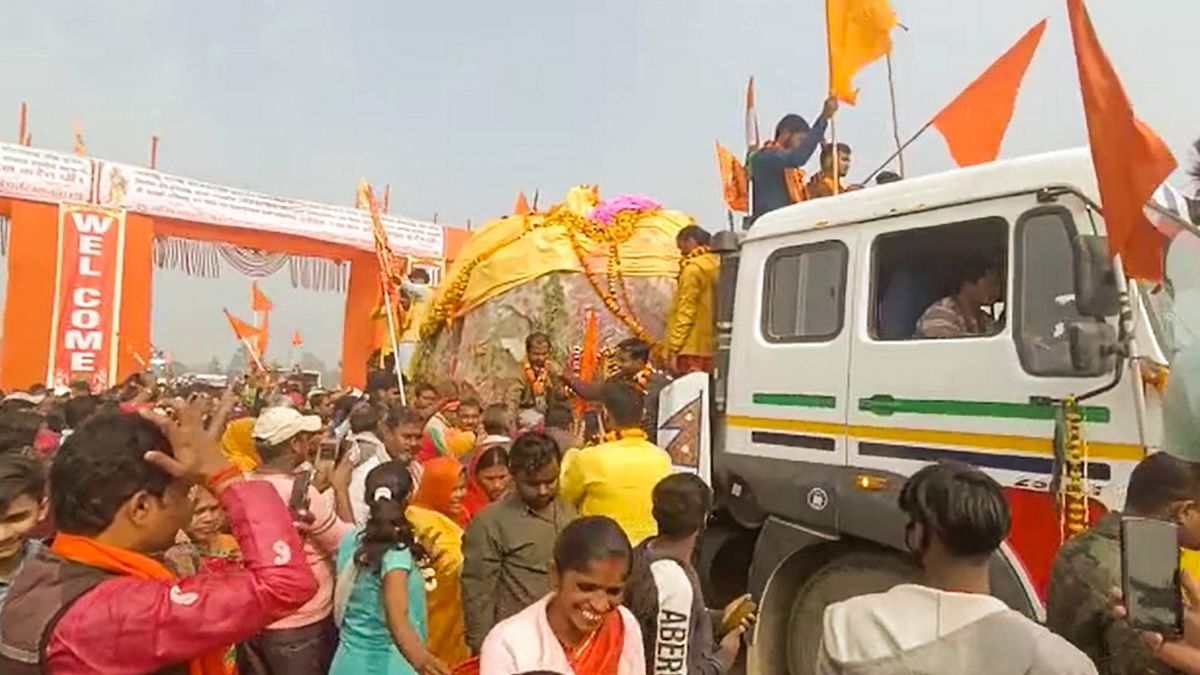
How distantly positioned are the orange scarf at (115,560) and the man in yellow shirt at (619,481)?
Answer: 2328 mm

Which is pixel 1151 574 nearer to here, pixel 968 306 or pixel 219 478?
pixel 219 478

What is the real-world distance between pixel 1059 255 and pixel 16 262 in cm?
1396

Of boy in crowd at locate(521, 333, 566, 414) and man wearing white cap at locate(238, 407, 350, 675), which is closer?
man wearing white cap at locate(238, 407, 350, 675)

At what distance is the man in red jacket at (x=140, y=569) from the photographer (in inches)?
81.6

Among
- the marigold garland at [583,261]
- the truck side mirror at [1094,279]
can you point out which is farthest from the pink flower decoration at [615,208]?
the truck side mirror at [1094,279]

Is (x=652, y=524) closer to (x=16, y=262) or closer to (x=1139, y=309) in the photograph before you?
(x=1139, y=309)

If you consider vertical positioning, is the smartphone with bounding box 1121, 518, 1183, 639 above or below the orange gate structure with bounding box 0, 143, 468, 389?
below

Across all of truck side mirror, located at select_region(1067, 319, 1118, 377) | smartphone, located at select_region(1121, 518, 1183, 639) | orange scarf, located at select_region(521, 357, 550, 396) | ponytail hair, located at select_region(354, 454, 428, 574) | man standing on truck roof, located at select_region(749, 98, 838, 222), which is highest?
man standing on truck roof, located at select_region(749, 98, 838, 222)

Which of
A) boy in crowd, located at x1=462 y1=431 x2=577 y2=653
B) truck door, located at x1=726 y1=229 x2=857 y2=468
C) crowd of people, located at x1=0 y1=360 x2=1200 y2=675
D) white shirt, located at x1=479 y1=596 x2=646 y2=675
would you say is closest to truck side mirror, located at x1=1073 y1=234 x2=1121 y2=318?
truck door, located at x1=726 y1=229 x2=857 y2=468

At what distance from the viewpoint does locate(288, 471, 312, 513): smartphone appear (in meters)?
3.92

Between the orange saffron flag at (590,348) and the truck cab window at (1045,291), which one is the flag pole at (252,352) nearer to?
the orange saffron flag at (590,348)

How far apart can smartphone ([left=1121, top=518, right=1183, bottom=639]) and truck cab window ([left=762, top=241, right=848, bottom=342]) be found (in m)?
3.27

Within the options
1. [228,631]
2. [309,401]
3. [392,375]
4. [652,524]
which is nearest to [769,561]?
[652,524]

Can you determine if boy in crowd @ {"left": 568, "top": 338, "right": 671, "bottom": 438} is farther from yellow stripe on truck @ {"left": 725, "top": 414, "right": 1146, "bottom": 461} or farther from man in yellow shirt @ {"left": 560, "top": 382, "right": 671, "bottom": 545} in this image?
man in yellow shirt @ {"left": 560, "top": 382, "right": 671, "bottom": 545}
